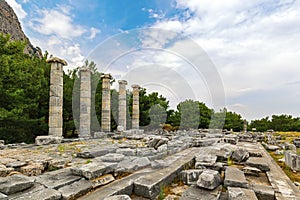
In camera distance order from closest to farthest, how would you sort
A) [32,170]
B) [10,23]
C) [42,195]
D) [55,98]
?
[42,195], [32,170], [55,98], [10,23]

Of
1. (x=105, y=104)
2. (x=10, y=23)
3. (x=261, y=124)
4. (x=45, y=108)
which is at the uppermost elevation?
(x=10, y=23)

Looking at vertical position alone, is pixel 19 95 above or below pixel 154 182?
above

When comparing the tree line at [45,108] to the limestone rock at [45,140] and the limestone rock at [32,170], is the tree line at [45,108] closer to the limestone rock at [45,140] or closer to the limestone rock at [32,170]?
the limestone rock at [45,140]

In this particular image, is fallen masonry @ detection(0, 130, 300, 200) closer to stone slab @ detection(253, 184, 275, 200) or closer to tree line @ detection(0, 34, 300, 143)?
stone slab @ detection(253, 184, 275, 200)

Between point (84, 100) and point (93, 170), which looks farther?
point (84, 100)

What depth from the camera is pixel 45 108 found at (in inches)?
659

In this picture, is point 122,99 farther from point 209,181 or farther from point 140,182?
point 209,181

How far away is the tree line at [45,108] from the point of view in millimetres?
12953

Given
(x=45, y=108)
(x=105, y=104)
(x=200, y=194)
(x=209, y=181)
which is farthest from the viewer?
(x=105, y=104)

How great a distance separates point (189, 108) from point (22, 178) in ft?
114

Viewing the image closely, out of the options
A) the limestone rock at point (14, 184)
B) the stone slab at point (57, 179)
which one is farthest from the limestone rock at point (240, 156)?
the limestone rock at point (14, 184)

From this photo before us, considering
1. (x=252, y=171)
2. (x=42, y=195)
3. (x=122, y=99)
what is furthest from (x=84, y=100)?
(x=252, y=171)

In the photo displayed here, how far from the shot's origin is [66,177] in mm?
3658

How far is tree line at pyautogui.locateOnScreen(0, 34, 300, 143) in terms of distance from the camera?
42.5 ft
